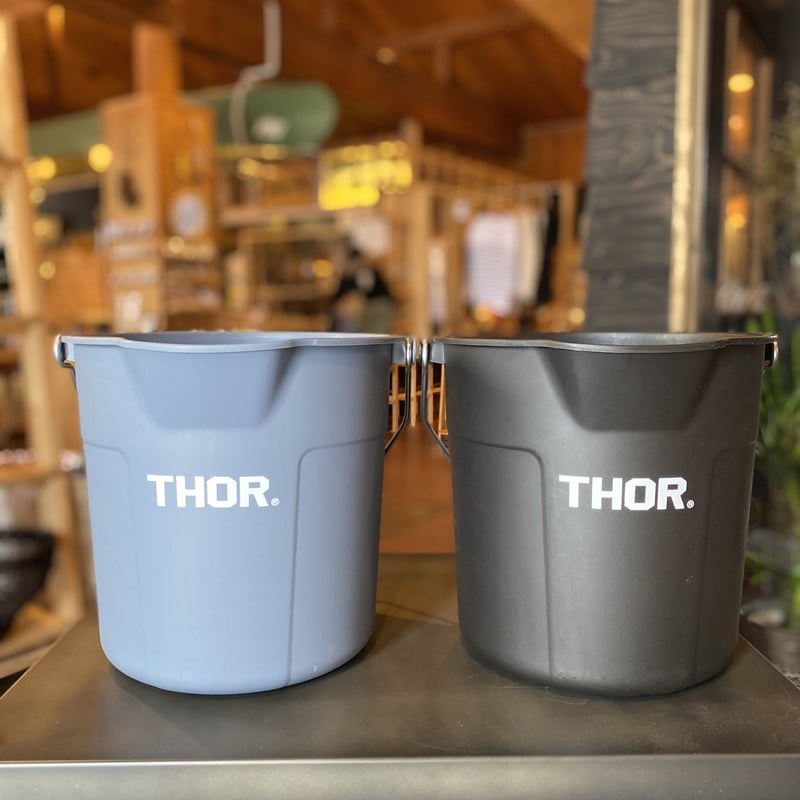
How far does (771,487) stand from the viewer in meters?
1.94

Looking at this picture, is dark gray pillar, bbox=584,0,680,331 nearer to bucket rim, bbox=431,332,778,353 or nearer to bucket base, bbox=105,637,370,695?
bucket rim, bbox=431,332,778,353

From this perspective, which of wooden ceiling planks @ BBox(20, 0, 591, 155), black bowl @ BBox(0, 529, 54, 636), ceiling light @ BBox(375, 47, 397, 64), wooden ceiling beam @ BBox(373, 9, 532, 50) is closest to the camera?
A: black bowl @ BBox(0, 529, 54, 636)

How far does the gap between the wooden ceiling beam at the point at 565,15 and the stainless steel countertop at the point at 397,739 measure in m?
1.84

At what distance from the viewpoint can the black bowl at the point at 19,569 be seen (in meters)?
2.22

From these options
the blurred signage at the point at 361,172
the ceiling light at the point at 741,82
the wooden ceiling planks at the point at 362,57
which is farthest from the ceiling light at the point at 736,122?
the blurred signage at the point at 361,172

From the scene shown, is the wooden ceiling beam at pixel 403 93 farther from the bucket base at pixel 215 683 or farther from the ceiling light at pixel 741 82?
the bucket base at pixel 215 683

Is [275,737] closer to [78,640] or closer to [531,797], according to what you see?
[531,797]

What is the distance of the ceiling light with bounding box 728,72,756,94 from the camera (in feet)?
7.83

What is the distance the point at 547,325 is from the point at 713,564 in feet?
20.6

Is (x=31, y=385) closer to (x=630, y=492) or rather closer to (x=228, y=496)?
(x=228, y=496)

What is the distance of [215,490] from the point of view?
0.74 metres

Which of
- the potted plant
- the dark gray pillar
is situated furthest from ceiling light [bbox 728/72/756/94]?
the dark gray pillar

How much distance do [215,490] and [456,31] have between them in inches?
343

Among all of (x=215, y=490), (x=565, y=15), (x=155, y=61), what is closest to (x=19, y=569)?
(x=215, y=490)
